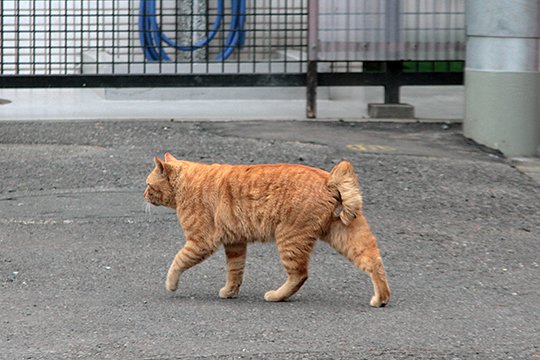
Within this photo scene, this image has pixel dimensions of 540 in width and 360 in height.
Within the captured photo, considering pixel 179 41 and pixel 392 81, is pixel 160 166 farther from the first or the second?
pixel 179 41

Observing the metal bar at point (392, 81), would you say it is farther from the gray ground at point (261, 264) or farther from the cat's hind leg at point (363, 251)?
the cat's hind leg at point (363, 251)

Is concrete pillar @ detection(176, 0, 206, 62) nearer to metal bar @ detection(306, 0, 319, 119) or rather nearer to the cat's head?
metal bar @ detection(306, 0, 319, 119)

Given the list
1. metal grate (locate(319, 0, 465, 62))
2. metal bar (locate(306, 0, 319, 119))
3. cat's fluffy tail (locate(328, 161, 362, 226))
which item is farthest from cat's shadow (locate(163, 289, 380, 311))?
metal grate (locate(319, 0, 465, 62))

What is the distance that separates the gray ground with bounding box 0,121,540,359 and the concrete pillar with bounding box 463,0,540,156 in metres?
0.31

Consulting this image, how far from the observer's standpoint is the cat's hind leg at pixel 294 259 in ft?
19.5

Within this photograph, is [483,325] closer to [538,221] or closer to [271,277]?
[271,277]

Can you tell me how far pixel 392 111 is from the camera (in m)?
13.4

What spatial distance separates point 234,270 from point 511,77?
549 cm

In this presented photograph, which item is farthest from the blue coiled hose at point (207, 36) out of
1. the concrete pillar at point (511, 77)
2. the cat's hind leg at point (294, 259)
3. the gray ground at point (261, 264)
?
the cat's hind leg at point (294, 259)

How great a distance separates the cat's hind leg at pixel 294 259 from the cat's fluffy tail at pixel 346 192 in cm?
22

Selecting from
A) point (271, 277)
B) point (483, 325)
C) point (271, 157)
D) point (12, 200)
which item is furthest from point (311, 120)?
point (483, 325)

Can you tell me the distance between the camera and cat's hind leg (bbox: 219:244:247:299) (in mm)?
6223

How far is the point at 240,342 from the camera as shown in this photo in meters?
5.35

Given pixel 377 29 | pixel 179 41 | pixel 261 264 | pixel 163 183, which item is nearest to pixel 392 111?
pixel 377 29
